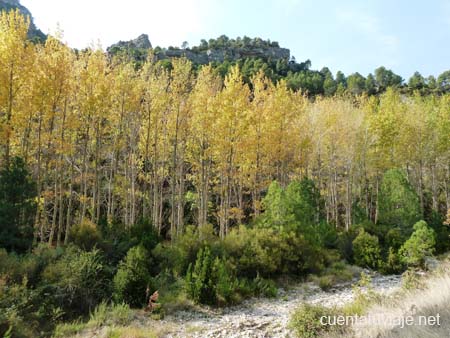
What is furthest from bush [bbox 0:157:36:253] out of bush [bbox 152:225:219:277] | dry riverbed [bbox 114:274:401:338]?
dry riverbed [bbox 114:274:401:338]

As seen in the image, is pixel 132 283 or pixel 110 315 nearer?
pixel 110 315

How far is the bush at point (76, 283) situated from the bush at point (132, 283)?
1.41 feet

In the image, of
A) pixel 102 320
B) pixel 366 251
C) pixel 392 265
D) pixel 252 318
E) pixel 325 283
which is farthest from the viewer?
pixel 366 251

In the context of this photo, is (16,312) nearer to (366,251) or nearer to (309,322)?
(309,322)

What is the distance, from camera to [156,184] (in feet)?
55.0

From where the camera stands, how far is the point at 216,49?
247 ft

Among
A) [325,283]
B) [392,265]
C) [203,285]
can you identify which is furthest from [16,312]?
[392,265]

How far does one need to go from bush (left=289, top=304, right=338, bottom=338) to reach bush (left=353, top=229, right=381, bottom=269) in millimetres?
8683

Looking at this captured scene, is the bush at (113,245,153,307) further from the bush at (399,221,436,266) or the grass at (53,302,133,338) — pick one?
the bush at (399,221,436,266)

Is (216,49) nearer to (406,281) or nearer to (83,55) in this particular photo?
(83,55)

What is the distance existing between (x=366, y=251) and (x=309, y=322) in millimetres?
9263

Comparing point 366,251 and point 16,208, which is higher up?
point 16,208

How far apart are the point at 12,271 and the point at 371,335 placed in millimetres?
7469

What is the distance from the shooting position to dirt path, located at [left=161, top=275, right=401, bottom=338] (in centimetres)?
729
